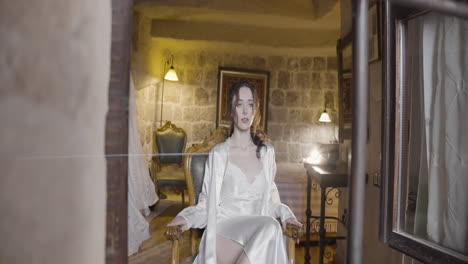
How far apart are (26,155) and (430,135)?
0.54m

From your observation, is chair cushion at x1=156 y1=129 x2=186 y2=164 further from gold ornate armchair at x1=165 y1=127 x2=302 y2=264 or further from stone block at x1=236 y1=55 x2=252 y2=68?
stone block at x1=236 y1=55 x2=252 y2=68

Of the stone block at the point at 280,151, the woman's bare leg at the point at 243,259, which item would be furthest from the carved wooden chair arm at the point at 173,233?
the stone block at the point at 280,151

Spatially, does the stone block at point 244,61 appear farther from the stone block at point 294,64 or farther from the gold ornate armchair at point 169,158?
the gold ornate armchair at point 169,158

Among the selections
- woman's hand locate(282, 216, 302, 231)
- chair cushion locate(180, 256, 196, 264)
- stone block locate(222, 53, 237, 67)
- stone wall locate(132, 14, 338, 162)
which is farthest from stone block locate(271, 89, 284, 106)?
chair cushion locate(180, 256, 196, 264)

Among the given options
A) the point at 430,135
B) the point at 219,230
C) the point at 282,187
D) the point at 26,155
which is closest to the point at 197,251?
the point at 219,230

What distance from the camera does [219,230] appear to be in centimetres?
45

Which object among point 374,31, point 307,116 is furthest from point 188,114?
point 374,31

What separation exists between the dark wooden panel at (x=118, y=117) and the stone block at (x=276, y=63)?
1.30 ft

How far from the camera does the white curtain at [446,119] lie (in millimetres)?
397

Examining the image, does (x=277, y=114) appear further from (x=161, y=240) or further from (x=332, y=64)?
(x=161, y=240)

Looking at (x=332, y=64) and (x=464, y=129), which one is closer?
(x=464, y=129)

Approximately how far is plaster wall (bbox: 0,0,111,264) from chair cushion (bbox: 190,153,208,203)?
0.70ft

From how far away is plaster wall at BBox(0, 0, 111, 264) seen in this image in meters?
0.25

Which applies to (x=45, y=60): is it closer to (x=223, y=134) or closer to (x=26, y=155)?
(x=26, y=155)
